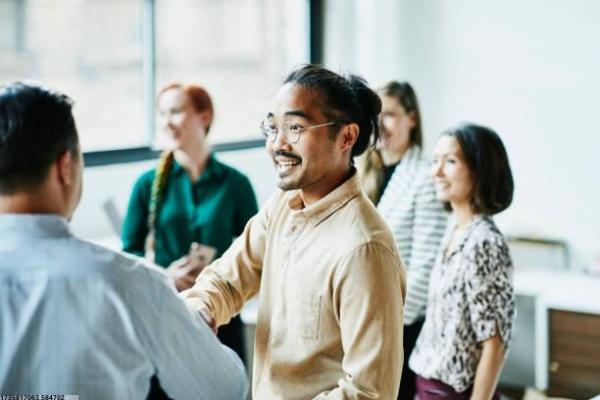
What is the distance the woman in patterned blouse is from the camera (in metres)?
2.38

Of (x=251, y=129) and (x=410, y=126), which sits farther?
(x=251, y=129)

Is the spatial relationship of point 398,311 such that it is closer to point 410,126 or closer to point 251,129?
point 410,126

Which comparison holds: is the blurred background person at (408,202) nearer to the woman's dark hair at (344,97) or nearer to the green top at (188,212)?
the green top at (188,212)

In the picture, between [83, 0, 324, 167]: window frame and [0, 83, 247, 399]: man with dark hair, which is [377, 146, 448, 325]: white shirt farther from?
[0, 83, 247, 399]: man with dark hair

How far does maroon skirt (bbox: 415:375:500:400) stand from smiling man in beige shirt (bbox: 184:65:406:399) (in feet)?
2.29

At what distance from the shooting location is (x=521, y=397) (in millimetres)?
4539

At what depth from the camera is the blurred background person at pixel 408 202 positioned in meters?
2.97

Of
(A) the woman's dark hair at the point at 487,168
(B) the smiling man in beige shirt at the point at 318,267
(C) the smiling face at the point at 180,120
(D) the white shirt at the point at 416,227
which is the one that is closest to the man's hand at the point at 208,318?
(B) the smiling man in beige shirt at the point at 318,267

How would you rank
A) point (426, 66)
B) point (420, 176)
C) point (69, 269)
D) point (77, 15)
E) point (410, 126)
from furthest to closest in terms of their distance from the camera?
point (426, 66) < point (77, 15) < point (410, 126) < point (420, 176) < point (69, 269)

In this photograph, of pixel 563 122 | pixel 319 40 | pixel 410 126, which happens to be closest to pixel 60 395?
pixel 410 126

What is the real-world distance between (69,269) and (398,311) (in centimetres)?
60

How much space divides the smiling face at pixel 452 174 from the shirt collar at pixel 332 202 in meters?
0.83

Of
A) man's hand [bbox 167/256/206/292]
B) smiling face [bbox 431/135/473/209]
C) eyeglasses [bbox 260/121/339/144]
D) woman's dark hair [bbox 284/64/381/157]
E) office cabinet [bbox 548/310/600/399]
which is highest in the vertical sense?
woman's dark hair [bbox 284/64/381/157]

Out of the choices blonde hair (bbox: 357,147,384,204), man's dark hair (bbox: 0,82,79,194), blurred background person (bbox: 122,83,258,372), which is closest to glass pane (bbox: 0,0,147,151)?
blurred background person (bbox: 122,83,258,372)
